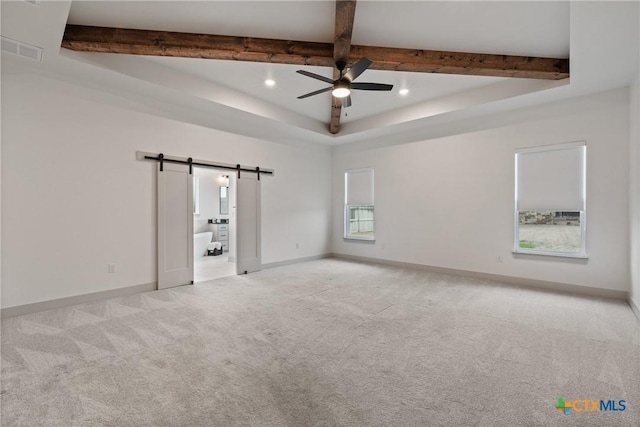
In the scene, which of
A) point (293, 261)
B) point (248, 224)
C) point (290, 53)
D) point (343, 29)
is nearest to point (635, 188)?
point (343, 29)

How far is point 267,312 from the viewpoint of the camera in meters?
3.77

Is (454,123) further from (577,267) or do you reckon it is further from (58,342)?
(58,342)

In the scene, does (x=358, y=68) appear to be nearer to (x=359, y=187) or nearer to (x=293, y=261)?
(x=359, y=187)

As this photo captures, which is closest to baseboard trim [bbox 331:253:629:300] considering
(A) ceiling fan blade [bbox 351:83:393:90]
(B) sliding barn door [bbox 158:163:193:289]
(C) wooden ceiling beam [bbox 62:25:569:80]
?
(C) wooden ceiling beam [bbox 62:25:569:80]

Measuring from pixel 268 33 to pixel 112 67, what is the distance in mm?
2138

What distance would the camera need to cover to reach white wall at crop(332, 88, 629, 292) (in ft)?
14.2

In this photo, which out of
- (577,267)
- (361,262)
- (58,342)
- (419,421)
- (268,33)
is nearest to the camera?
(419,421)

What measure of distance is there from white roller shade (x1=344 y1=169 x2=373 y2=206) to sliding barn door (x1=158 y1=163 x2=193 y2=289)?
406 centimetres

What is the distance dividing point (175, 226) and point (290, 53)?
337 cm

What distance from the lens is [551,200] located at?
4848 millimetres

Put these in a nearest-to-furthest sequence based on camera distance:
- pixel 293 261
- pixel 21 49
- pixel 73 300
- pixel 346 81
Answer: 1. pixel 21 49
2. pixel 346 81
3. pixel 73 300
4. pixel 293 261

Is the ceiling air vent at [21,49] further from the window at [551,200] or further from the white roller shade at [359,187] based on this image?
the window at [551,200]

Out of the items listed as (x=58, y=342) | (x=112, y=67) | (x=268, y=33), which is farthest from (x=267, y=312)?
(x=112, y=67)

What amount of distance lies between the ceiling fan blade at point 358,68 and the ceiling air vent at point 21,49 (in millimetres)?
3552
